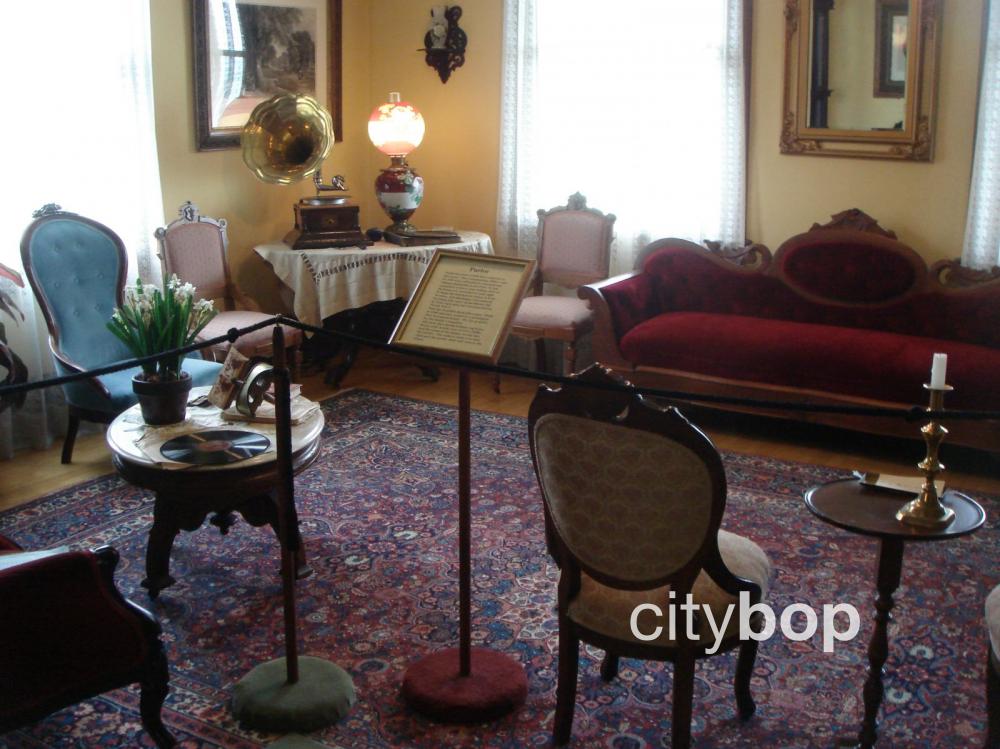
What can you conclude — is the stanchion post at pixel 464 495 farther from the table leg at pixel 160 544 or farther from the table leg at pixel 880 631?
the table leg at pixel 160 544

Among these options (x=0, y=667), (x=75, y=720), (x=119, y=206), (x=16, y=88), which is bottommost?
(x=75, y=720)

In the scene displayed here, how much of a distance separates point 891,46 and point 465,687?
3.94 metres

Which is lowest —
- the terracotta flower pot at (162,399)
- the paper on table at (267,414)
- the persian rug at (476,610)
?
the persian rug at (476,610)

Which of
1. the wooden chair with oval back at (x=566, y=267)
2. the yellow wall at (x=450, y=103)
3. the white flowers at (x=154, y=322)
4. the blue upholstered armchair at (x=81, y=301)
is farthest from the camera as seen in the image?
the yellow wall at (x=450, y=103)

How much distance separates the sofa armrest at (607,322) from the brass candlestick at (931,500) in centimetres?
306

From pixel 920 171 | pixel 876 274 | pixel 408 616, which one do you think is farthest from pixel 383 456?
pixel 920 171

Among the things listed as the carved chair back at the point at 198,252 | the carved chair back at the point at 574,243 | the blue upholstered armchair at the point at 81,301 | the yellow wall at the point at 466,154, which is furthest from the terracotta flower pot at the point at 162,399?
the carved chair back at the point at 574,243

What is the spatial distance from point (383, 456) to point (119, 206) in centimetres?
187

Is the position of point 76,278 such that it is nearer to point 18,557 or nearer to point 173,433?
point 173,433

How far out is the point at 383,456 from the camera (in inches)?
197

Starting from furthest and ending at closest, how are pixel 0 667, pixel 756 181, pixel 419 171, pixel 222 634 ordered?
pixel 419 171 → pixel 756 181 → pixel 222 634 → pixel 0 667

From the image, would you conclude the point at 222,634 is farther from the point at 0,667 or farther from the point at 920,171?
the point at 920,171

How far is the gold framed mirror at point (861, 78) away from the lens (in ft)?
17.3

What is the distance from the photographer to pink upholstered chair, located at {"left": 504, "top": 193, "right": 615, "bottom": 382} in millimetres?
5910
